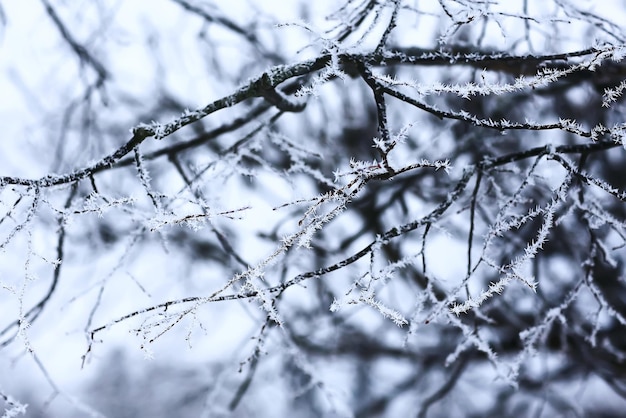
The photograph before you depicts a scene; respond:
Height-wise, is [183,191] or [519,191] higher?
[183,191]

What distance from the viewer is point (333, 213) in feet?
5.84

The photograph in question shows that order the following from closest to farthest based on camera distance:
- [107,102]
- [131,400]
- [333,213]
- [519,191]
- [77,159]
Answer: [333,213]
[519,191]
[77,159]
[107,102]
[131,400]

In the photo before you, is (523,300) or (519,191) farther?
(523,300)

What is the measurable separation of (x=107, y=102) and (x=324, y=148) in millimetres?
2758

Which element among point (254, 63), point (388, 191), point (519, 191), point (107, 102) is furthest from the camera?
point (388, 191)

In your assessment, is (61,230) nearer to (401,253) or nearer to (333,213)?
(333,213)

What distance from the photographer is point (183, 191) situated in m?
2.78

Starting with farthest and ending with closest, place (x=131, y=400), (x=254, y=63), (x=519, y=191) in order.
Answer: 1. (x=131, y=400)
2. (x=254, y=63)
3. (x=519, y=191)

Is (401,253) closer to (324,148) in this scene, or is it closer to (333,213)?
(324,148)

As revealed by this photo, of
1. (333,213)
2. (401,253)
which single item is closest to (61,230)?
(333,213)

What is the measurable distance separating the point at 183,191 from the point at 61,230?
2.27ft

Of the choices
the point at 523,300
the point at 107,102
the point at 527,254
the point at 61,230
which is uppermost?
the point at 107,102

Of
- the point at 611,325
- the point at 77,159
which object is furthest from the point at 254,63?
the point at 611,325

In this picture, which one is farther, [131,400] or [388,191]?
[131,400]
